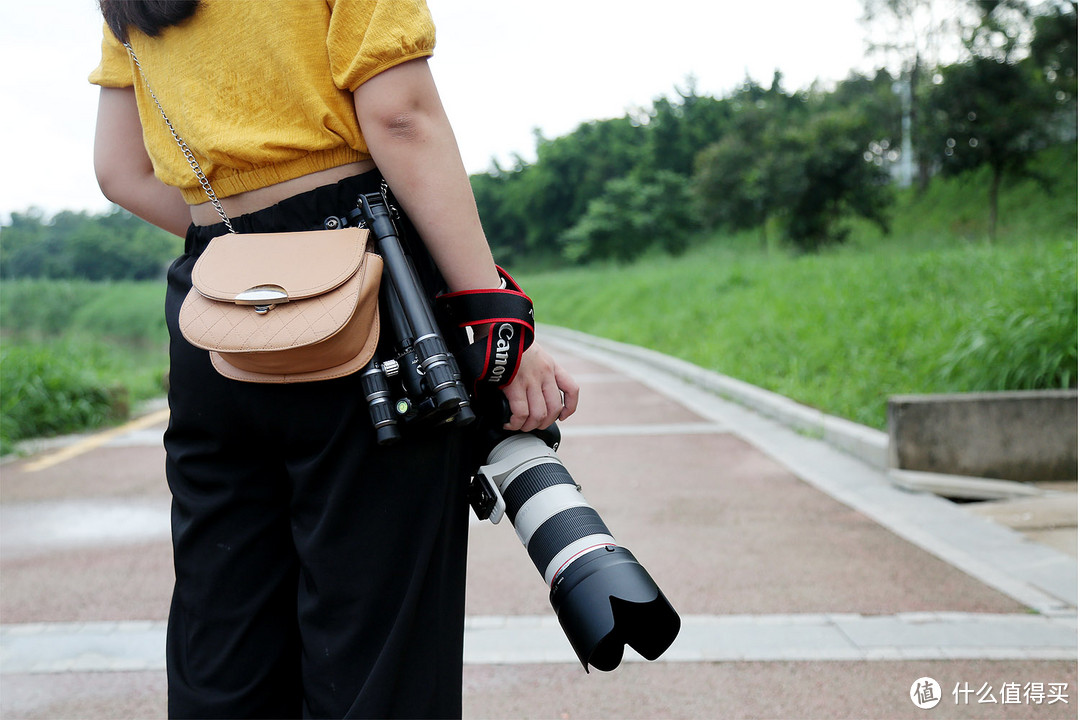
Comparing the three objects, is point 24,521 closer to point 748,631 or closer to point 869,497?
point 748,631

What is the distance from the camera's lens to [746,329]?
11234mm

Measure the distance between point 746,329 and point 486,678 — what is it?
9.18 metres

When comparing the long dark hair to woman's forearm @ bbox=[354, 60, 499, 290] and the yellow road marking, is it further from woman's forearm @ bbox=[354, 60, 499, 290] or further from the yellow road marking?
the yellow road marking

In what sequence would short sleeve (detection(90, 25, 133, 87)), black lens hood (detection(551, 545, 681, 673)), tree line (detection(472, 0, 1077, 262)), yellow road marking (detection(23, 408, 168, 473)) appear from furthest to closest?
tree line (detection(472, 0, 1077, 262)), yellow road marking (detection(23, 408, 168, 473)), short sleeve (detection(90, 25, 133, 87)), black lens hood (detection(551, 545, 681, 673))

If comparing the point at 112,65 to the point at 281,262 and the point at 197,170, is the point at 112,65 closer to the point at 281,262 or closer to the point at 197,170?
the point at 197,170

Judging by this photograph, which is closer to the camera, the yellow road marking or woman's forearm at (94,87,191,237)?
woman's forearm at (94,87,191,237)

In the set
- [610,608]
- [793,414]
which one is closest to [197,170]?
[610,608]

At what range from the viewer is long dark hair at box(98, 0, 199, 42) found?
1.17m

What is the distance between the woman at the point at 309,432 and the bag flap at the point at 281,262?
0.06 meters

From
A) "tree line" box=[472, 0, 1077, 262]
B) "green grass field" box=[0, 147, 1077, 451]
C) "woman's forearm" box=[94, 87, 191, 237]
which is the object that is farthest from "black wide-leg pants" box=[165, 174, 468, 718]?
"tree line" box=[472, 0, 1077, 262]

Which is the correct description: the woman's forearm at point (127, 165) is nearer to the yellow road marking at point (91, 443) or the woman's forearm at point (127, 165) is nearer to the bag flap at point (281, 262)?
the bag flap at point (281, 262)

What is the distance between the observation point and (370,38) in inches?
43.9

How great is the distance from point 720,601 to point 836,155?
19.9 metres

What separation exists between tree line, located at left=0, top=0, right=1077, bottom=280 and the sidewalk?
1.78 m
